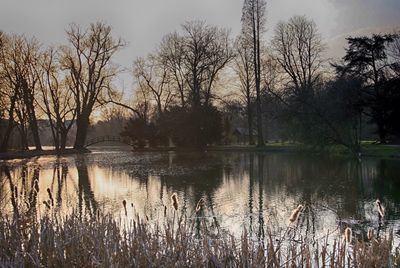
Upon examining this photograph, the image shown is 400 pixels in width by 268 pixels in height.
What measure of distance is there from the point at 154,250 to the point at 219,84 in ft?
162

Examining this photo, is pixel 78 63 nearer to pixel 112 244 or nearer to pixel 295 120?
pixel 295 120

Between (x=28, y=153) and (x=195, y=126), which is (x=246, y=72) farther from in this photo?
(x=28, y=153)

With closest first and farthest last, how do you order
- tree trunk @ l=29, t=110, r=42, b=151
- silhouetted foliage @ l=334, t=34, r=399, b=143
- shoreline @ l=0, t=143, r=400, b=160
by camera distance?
shoreline @ l=0, t=143, r=400, b=160 < silhouetted foliage @ l=334, t=34, r=399, b=143 < tree trunk @ l=29, t=110, r=42, b=151

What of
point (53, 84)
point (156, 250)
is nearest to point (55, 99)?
point (53, 84)

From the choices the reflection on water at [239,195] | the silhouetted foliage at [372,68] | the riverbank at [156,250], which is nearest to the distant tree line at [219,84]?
the silhouetted foliage at [372,68]

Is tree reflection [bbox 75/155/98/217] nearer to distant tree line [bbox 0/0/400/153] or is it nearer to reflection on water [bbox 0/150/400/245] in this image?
reflection on water [bbox 0/150/400/245]

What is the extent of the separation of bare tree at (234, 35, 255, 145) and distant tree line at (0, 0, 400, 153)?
125 mm

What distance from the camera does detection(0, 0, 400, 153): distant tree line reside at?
38781 millimetres

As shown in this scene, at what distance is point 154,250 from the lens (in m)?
5.50

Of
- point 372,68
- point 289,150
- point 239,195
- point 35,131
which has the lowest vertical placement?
point 239,195

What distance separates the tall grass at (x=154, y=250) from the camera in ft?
16.3

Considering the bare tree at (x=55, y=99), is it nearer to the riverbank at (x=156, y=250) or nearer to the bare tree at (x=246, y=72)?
the bare tree at (x=246, y=72)

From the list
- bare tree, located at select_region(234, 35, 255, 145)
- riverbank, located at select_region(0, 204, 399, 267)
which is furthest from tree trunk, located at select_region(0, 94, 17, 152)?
riverbank, located at select_region(0, 204, 399, 267)

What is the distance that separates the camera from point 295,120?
40.5 metres
